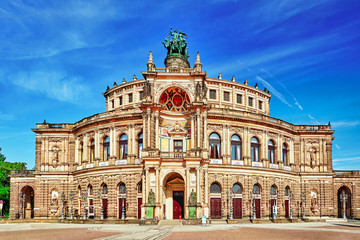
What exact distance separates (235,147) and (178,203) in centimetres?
1206

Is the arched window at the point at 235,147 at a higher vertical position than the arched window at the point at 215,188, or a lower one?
higher

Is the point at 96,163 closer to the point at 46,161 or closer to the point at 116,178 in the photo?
the point at 116,178

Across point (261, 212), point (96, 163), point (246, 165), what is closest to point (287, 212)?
point (261, 212)

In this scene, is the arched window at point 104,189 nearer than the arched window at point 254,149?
Yes

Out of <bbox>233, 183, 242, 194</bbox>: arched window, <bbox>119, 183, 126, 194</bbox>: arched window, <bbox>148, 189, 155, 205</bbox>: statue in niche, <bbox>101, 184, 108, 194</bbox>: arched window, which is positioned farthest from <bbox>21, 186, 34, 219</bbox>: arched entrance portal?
<bbox>233, 183, 242, 194</bbox>: arched window

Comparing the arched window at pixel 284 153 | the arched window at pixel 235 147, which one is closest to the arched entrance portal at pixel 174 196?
the arched window at pixel 235 147

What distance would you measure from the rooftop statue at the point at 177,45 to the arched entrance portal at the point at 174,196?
21.4 meters

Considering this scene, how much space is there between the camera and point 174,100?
5469 centimetres

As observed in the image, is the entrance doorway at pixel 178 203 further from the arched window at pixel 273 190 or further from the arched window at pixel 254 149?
the arched window at pixel 273 190

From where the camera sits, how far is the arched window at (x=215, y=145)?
5697cm

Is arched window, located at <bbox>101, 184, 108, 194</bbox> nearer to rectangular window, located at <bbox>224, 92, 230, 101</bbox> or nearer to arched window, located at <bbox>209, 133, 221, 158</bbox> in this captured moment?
arched window, located at <bbox>209, 133, 221, 158</bbox>

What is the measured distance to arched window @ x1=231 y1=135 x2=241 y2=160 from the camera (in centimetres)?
5828

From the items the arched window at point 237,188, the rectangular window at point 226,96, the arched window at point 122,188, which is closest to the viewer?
the arched window at point 122,188

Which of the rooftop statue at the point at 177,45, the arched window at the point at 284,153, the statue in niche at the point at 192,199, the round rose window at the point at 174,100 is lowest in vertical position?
the statue in niche at the point at 192,199
